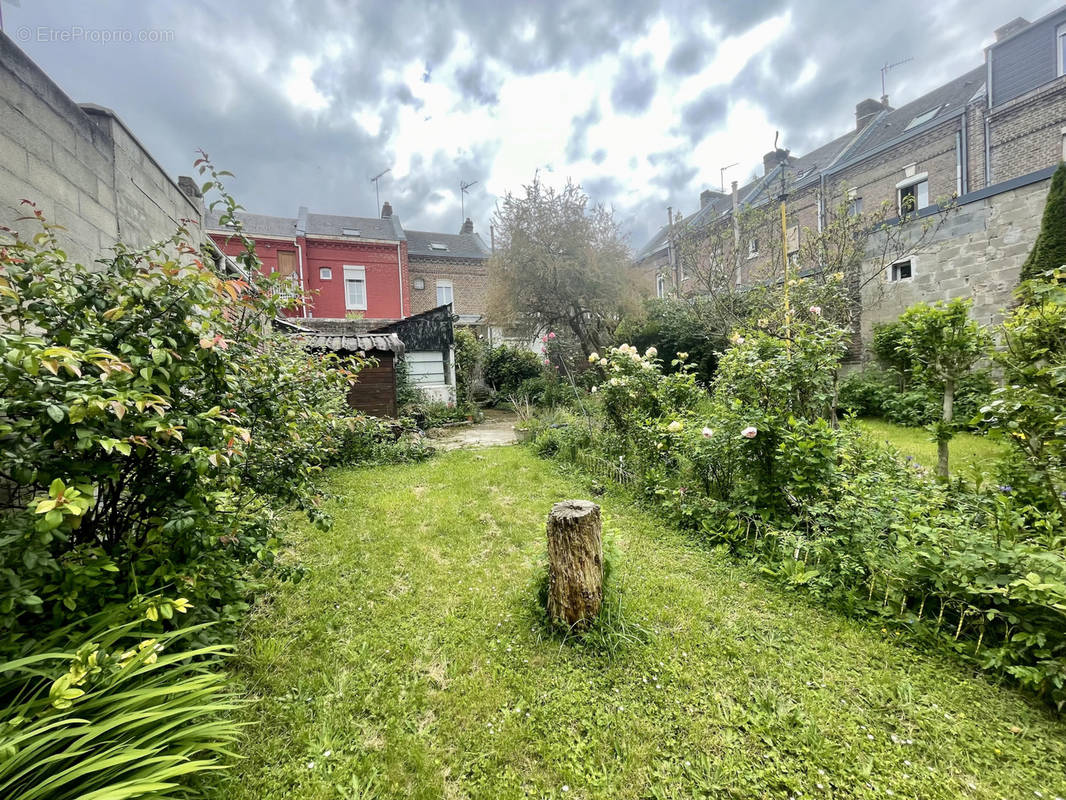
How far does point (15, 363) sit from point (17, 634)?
84 centimetres

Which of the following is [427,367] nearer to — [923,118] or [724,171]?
[724,171]

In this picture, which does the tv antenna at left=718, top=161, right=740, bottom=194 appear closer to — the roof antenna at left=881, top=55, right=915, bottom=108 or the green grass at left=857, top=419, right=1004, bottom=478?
the green grass at left=857, top=419, right=1004, bottom=478

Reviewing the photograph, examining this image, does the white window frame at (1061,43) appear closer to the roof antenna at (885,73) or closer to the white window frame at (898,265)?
the roof antenna at (885,73)

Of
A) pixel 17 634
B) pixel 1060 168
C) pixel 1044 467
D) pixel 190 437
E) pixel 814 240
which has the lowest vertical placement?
pixel 17 634

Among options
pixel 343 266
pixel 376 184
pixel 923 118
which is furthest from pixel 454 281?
pixel 923 118

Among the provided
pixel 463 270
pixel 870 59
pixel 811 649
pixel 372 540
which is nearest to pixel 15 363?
pixel 372 540

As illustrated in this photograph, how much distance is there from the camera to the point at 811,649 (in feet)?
6.67

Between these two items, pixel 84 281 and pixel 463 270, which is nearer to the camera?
pixel 84 281

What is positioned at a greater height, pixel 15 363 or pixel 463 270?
pixel 463 270

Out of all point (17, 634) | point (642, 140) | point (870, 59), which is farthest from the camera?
point (870, 59)

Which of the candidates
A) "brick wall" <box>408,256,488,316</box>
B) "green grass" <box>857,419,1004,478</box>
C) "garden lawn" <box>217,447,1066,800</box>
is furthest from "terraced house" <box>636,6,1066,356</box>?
"brick wall" <box>408,256,488,316</box>

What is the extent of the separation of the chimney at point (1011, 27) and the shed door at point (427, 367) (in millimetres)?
19372

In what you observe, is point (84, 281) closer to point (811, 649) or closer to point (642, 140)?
point (811, 649)

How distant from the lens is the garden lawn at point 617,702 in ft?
4.75
